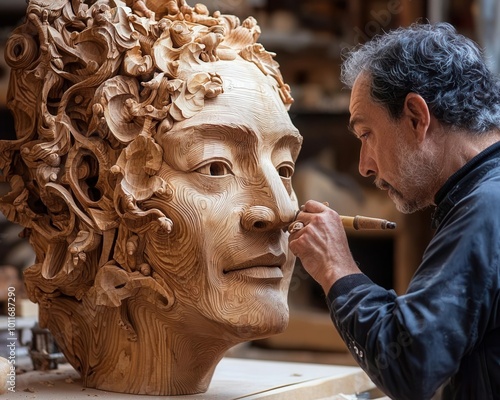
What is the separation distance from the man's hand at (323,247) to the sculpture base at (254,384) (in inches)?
23.2

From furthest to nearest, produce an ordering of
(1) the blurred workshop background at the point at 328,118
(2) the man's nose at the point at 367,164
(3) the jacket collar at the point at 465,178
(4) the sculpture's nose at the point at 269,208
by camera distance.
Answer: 1. (1) the blurred workshop background at the point at 328,118
2. (4) the sculpture's nose at the point at 269,208
3. (2) the man's nose at the point at 367,164
4. (3) the jacket collar at the point at 465,178

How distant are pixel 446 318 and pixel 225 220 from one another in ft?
2.37

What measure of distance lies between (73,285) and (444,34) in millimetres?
1222

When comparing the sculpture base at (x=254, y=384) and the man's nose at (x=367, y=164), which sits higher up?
the man's nose at (x=367, y=164)

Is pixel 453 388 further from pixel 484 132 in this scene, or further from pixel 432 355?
pixel 484 132

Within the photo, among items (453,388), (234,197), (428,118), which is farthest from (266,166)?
(453,388)

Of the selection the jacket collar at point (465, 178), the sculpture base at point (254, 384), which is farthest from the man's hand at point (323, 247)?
the sculpture base at point (254, 384)

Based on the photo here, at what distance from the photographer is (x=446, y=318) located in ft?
6.25

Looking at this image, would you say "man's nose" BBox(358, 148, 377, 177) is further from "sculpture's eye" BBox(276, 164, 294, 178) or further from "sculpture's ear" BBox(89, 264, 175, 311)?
"sculpture's ear" BBox(89, 264, 175, 311)

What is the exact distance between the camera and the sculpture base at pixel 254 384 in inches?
102

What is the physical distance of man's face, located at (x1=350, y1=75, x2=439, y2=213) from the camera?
2184 mm

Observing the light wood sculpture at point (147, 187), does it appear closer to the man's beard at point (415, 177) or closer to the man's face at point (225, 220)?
the man's face at point (225, 220)

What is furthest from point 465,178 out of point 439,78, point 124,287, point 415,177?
point 124,287

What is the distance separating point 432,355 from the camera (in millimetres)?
1903
